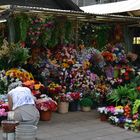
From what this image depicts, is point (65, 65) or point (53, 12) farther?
point (65, 65)

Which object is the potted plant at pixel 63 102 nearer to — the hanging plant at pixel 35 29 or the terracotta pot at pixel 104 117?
the terracotta pot at pixel 104 117

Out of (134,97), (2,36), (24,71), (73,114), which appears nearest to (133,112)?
(134,97)

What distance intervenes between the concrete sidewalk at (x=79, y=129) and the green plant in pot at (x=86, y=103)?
0.65 m

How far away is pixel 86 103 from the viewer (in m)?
12.9

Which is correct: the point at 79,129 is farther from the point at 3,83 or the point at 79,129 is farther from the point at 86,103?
the point at 3,83

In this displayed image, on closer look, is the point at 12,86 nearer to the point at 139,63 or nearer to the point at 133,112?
the point at 133,112

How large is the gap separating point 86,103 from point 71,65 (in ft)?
→ 4.12

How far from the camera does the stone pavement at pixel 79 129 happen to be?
9705 millimetres

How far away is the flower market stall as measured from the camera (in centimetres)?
1138

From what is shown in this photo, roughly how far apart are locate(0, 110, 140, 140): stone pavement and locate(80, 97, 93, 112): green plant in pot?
0.65m

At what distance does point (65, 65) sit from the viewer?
12742 millimetres

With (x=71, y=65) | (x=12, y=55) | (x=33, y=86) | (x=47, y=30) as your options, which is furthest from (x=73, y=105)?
(x=12, y=55)

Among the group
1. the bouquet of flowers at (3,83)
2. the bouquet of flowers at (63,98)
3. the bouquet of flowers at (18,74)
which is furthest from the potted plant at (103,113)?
the bouquet of flowers at (3,83)

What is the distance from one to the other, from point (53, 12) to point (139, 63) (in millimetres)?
4898
